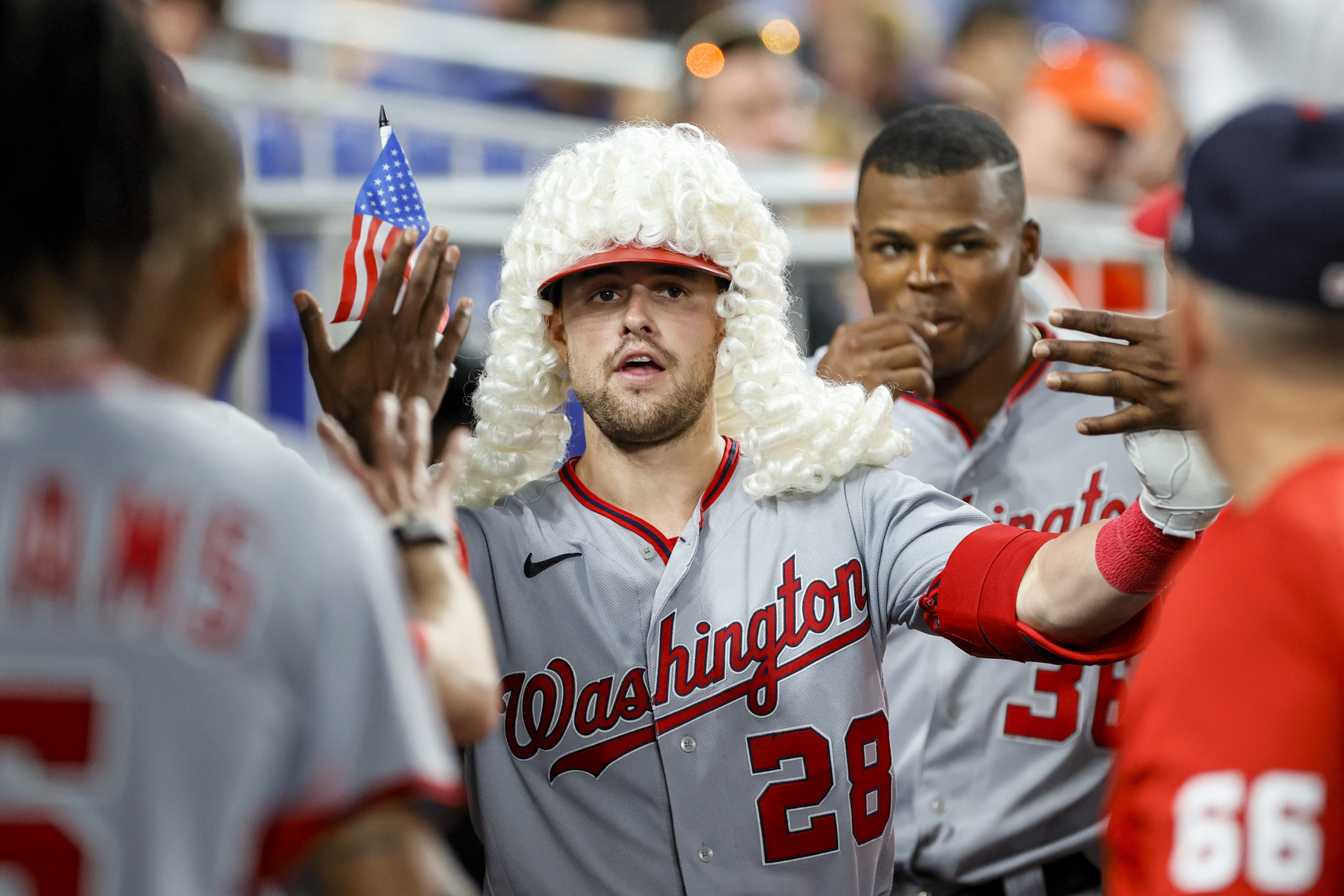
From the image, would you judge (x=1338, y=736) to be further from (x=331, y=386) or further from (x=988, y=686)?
(x=988, y=686)

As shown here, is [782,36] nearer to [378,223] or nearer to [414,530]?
[378,223]

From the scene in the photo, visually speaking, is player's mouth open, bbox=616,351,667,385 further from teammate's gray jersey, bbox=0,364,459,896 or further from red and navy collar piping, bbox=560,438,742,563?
teammate's gray jersey, bbox=0,364,459,896

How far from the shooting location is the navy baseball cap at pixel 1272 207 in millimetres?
1384

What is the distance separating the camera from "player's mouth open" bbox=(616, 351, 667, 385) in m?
2.75

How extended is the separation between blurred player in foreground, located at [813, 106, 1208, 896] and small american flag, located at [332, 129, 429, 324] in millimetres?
1140

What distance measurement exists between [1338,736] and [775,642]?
1.38 meters

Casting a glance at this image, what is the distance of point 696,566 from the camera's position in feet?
8.87

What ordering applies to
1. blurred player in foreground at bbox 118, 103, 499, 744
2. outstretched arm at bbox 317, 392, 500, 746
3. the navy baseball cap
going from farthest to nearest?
1. outstretched arm at bbox 317, 392, 500, 746
2. blurred player in foreground at bbox 118, 103, 499, 744
3. the navy baseball cap

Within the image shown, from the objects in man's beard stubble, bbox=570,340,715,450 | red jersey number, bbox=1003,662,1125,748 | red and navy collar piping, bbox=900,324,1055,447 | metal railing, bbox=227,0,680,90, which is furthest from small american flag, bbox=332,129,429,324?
metal railing, bbox=227,0,680,90

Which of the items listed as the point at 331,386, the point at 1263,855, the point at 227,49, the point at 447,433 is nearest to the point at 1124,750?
the point at 1263,855

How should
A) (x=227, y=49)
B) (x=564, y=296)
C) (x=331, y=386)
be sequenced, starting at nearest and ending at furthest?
(x=331, y=386) < (x=564, y=296) < (x=227, y=49)

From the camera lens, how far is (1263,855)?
4.25 ft

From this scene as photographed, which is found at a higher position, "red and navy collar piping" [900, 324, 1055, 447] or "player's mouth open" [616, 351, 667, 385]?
"player's mouth open" [616, 351, 667, 385]

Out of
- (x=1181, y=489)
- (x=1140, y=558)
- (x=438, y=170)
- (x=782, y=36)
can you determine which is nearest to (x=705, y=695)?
(x=1140, y=558)
